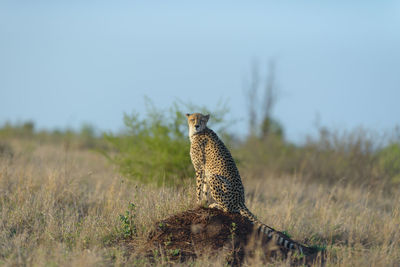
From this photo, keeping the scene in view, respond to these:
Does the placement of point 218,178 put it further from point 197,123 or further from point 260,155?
point 260,155

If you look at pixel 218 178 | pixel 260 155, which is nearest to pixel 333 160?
pixel 260 155

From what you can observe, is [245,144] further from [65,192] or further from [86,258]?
[86,258]

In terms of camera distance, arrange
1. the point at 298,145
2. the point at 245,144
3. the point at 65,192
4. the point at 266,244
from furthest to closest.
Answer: the point at 245,144, the point at 298,145, the point at 65,192, the point at 266,244

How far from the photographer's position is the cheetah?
4720 mm

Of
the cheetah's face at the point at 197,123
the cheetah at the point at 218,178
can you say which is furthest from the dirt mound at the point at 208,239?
the cheetah's face at the point at 197,123

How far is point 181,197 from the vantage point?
5469 mm

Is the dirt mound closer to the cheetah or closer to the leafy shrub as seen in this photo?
the cheetah

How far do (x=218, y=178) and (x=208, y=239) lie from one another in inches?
30.3

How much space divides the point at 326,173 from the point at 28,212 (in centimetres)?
818

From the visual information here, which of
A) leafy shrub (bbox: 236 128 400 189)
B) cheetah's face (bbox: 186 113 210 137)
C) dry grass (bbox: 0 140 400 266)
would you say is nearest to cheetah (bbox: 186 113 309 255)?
cheetah's face (bbox: 186 113 210 137)

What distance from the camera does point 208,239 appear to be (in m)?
4.52

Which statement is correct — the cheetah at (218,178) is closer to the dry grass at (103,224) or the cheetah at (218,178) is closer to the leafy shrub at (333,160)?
the dry grass at (103,224)

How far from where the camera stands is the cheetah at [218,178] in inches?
186

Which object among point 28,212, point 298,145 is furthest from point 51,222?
point 298,145
